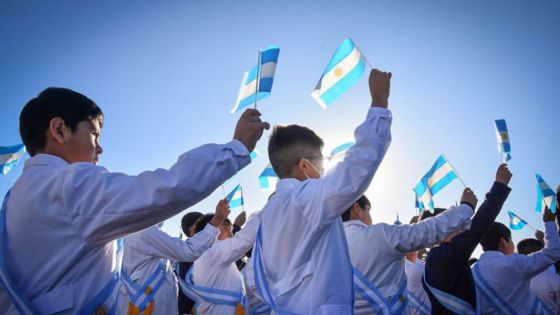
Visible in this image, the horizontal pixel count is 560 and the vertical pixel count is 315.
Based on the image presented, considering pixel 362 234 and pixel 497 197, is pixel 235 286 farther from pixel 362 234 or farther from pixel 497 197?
pixel 497 197

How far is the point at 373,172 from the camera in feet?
7.23

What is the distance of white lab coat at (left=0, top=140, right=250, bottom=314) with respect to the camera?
1787 mm

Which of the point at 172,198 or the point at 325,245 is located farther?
the point at 325,245

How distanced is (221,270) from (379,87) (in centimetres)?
474

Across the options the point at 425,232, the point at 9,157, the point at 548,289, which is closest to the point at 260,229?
the point at 425,232

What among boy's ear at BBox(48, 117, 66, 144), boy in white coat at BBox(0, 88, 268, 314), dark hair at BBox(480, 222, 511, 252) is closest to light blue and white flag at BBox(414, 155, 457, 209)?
dark hair at BBox(480, 222, 511, 252)


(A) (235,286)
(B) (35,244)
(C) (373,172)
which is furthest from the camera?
(A) (235,286)

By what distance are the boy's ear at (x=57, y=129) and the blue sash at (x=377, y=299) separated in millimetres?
3189

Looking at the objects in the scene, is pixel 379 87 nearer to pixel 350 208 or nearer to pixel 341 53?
pixel 341 53

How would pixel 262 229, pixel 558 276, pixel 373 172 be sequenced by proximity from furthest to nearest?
pixel 558 276, pixel 262 229, pixel 373 172

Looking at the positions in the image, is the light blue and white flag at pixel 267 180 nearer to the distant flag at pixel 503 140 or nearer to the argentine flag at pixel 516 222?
the distant flag at pixel 503 140

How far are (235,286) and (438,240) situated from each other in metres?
3.56

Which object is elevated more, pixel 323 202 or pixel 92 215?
pixel 92 215

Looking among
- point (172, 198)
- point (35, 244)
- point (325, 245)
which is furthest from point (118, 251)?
point (325, 245)
